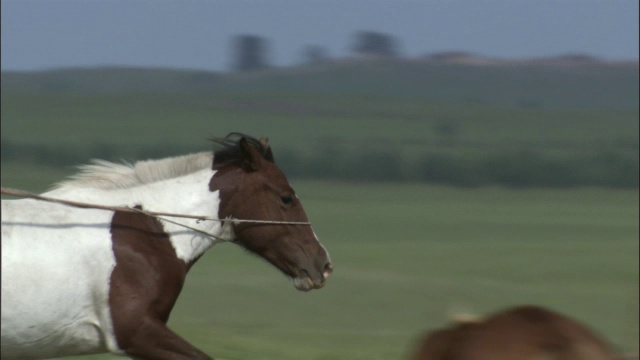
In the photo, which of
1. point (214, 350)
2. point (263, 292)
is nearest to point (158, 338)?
point (214, 350)

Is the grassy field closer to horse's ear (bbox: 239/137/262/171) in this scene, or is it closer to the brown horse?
the brown horse

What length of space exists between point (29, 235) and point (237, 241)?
1.13m

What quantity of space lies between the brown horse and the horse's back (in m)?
2.06

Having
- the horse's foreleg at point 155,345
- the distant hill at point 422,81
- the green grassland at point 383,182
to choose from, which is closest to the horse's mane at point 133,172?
the horse's foreleg at point 155,345

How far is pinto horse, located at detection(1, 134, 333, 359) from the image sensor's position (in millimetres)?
5957

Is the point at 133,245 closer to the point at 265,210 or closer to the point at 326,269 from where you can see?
the point at 265,210

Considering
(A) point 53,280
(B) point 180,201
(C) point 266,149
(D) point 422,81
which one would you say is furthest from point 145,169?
(D) point 422,81

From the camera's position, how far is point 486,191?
1939 inches

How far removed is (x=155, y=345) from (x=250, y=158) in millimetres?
1033

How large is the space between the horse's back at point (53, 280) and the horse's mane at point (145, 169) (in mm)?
334

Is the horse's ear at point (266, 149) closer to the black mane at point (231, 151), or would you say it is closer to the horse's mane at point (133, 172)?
the black mane at point (231, 151)

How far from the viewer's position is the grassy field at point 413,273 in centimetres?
1486

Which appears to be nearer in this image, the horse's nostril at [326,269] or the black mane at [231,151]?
the black mane at [231,151]

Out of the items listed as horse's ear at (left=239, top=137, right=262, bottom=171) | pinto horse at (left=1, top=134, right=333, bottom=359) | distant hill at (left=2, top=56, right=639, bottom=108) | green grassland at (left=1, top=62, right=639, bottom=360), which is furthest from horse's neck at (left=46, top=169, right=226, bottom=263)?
distant hill at (left=2, top=56, right=639, bottom=108)
